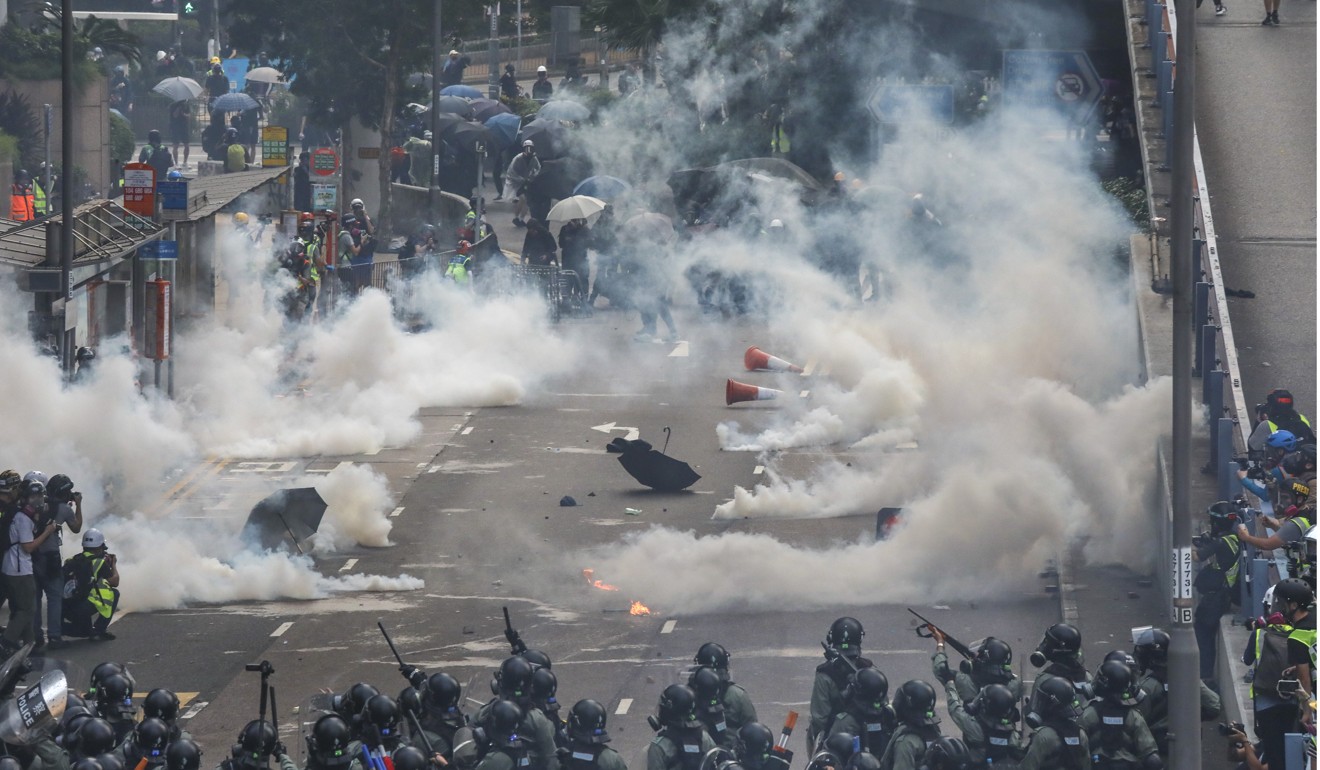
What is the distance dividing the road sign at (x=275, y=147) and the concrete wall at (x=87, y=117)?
18.0 feet

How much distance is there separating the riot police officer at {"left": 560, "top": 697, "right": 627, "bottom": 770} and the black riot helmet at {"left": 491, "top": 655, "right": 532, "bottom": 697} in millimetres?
386

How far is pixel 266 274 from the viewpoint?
84.7 ft

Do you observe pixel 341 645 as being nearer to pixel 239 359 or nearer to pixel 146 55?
pixel 239 359

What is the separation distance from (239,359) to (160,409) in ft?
7.85

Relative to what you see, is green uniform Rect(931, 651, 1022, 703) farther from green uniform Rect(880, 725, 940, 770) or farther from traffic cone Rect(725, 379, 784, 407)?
traffic cone Rect(725, 379, 784, 407)

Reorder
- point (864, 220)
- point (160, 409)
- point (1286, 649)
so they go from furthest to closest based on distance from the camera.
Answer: point (864, 220)
point (160, 409)
point (1286, 649)

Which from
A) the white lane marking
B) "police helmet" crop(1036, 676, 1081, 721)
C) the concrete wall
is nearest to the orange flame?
the white lane marking

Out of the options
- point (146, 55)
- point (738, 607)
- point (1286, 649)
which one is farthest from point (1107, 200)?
point (146, 55)

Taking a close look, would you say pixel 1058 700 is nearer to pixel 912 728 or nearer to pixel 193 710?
pixel 912 728

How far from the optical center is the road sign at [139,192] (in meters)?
21.8

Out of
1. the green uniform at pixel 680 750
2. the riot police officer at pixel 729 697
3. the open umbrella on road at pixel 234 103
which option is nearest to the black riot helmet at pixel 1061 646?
the riot police officer at pixel 729 697

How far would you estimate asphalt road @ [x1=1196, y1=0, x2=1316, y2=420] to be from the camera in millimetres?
18312

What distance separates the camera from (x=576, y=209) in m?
28.1

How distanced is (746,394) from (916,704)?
41.8 ft
